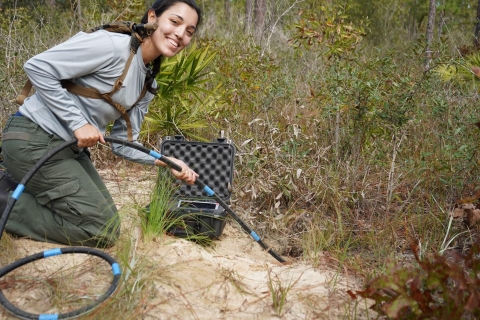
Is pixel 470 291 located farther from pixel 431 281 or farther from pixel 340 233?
pixel 340 233

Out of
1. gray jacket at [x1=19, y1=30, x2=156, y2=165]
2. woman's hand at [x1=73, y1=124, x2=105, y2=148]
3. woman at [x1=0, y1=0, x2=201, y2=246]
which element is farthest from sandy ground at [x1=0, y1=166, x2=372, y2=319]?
gray jacket at [x1=19, y1=30, x2=156, y2=165]

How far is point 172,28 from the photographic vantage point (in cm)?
304

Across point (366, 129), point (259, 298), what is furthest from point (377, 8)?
point (259, 298)

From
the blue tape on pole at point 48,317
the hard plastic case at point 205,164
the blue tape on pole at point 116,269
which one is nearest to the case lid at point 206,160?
the hard plastic case at point 205,164

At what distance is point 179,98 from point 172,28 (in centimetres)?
182

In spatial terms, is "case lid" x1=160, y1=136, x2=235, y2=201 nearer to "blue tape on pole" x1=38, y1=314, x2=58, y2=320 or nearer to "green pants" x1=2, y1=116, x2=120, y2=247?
"green pants" x1=2, y1=116, x2=120, y2=247

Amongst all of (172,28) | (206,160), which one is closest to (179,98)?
(206,160)

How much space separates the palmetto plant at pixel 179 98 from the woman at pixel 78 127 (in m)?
1.55

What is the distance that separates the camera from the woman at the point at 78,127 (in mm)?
2887

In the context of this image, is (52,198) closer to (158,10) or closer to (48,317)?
(48,317)

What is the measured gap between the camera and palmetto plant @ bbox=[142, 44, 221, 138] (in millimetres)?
4797

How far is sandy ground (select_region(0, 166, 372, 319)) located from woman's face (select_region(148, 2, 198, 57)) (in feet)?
3.88

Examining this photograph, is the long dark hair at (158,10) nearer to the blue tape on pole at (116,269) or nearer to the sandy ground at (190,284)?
the sandy ground at (190,284)

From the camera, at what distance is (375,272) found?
2727 millimetres
